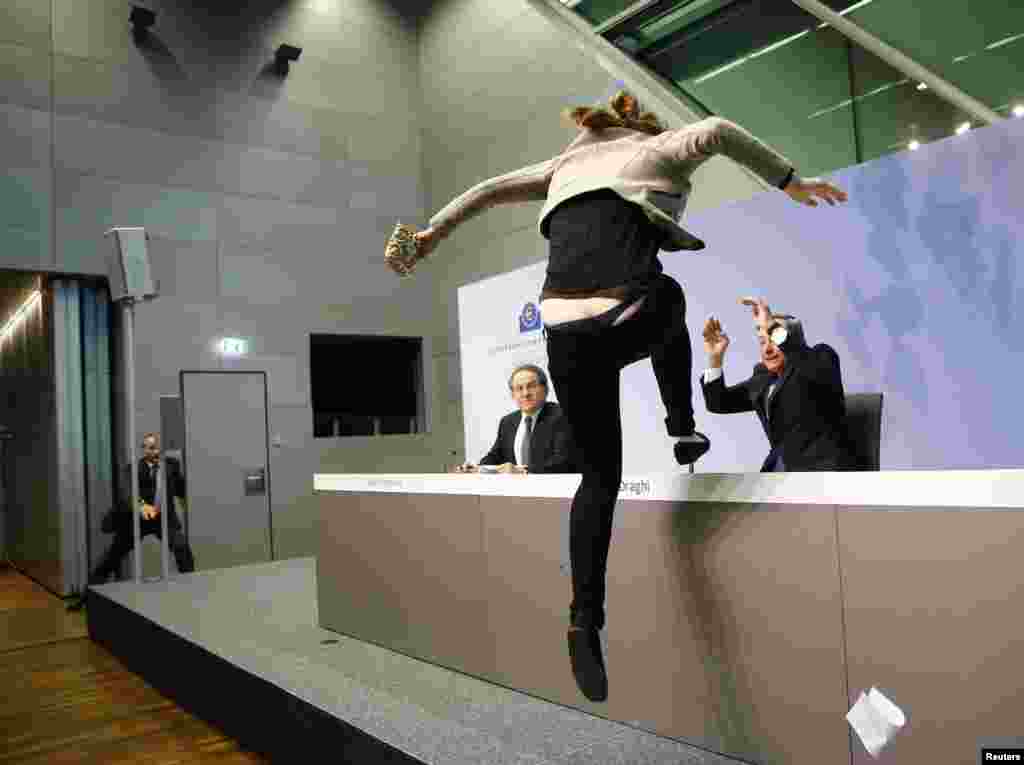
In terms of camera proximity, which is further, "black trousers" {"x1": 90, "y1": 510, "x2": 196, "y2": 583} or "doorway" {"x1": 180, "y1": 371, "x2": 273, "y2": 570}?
"doorway" {"x1": 180, "y1": 371, "x2": 273, "y2": 570}

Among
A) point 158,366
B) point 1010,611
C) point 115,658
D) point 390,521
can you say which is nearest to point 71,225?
point 158,366

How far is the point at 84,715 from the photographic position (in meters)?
3.60

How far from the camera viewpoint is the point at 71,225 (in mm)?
6656

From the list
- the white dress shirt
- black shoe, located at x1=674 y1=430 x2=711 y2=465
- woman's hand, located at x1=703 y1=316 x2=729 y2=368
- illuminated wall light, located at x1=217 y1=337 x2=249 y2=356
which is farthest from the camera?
illuminated wall light, located at x1=217 y1=337 x2=249 y2=356

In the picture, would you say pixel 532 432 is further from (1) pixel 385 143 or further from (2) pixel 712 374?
(1) pixel 385 143

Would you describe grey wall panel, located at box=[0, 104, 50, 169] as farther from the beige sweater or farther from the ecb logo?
the beige sweater

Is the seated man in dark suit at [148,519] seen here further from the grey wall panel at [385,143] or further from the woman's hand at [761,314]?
the woman's hand at [761,314]

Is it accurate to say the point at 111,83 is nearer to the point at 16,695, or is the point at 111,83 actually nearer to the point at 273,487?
the point at 273,487

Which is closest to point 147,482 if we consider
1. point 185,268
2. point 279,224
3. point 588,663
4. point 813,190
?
point 185,268

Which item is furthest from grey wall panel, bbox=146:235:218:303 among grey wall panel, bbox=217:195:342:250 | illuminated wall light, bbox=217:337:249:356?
A: illuminated wall light, bbox=217:337:249:356

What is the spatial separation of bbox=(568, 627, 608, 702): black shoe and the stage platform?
2.14 feet

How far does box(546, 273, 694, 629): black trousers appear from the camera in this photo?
56.2 inches

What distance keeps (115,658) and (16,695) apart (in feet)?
2.34

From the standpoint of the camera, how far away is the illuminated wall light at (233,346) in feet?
24.1
